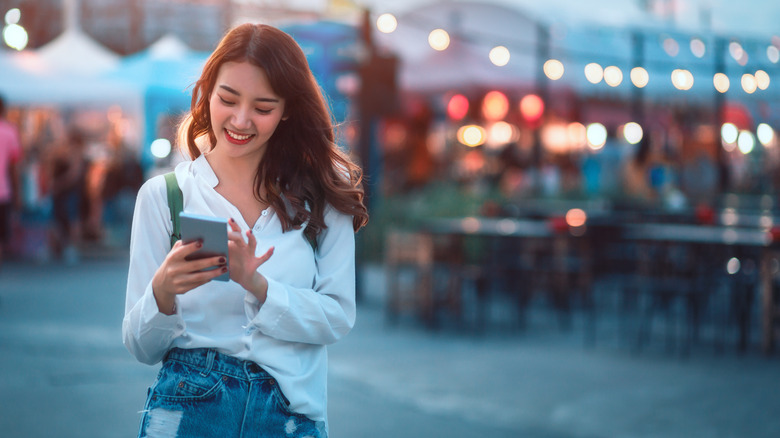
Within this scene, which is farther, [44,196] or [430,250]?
[44,196]

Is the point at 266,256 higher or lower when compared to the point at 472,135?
lower

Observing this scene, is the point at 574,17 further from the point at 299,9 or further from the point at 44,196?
the point at 299,9

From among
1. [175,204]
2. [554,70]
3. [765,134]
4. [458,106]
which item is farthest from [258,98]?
[765,134]

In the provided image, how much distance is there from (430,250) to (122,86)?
8.08 m

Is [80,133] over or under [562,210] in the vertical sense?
over

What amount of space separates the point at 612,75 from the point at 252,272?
1723cm

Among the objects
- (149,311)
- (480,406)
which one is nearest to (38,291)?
(480,406)

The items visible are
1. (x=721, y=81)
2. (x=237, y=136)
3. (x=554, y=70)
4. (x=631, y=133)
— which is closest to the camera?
(x=237, y=136)

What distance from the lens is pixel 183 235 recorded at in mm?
1957

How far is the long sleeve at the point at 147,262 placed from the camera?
2119 mm

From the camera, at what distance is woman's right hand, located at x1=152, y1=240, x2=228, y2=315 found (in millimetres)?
1940

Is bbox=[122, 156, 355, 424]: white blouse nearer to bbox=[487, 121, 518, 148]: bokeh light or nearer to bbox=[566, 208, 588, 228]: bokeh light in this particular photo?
bbox=[566, 208, 588, 228]: bokeh light

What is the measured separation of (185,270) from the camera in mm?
1955

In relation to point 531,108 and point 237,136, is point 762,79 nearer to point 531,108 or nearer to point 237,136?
point 531,108
